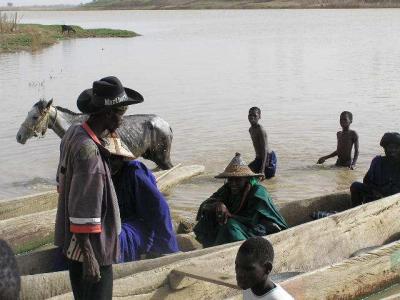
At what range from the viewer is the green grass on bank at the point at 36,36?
3366 centimetres

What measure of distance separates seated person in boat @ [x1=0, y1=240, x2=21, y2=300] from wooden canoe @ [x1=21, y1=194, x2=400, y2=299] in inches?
92.1

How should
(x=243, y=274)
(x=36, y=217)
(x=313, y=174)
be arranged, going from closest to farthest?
(x=243, y=274)
(x=36, y=217)
(x=313, y=174)

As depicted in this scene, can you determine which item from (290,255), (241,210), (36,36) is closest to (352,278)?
(290,255)

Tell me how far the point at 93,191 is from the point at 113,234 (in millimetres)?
270

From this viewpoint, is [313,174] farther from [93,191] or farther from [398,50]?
[398,50]

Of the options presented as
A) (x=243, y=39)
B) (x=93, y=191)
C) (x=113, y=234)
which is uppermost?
(x=93, y=191)

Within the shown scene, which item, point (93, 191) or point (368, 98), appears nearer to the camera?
point (93, 191)

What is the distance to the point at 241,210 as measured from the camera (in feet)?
18.6

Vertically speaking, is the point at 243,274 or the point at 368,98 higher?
the point at 243,274

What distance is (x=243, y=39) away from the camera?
38.1 meters

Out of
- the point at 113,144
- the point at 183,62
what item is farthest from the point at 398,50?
the point at 113,144

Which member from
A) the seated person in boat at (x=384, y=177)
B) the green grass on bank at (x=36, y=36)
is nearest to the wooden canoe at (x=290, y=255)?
the seated person in boat at (x=384, y=177)

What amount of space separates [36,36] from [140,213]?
3391 cm

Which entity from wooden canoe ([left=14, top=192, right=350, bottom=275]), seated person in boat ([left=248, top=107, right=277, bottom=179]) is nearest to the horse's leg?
seated person in boat ([left=248, top=107, right=277, bottom=179])
